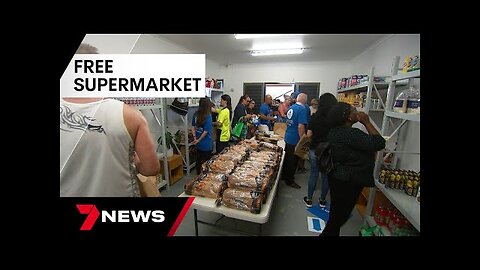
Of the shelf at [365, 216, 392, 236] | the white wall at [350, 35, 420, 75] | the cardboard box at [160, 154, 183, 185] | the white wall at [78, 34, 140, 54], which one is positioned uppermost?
the white wall at [350, 35, 420, 75]

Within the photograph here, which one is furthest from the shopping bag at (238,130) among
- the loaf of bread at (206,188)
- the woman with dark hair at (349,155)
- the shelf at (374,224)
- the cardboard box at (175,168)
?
the shelf at (374,224)

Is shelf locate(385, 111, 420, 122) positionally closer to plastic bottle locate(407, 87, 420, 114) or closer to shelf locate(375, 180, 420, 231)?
plastic bottle locate(407, 87, 420, 114)

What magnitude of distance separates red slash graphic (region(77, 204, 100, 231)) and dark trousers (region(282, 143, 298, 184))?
6.65 feet

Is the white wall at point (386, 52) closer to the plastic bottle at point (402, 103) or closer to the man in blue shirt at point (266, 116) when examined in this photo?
the plastic bottle at point (402, 103)

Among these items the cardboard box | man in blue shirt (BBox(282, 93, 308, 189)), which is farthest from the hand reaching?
the cardboard box

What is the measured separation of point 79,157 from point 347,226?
2.12 m

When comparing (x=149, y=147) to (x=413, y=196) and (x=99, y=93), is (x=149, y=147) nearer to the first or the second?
(x=99, y=93)

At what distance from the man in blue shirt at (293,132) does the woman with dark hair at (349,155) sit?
0.92 m

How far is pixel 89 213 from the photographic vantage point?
94 centimetres

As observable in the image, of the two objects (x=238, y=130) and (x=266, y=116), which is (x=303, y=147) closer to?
(x=238, y=130)

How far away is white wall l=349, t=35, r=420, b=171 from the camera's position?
1.76 metres

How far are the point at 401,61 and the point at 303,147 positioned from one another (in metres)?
1.55

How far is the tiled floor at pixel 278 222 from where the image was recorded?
1688mm

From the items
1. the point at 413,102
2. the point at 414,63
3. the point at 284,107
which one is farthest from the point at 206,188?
the point at 284,107
